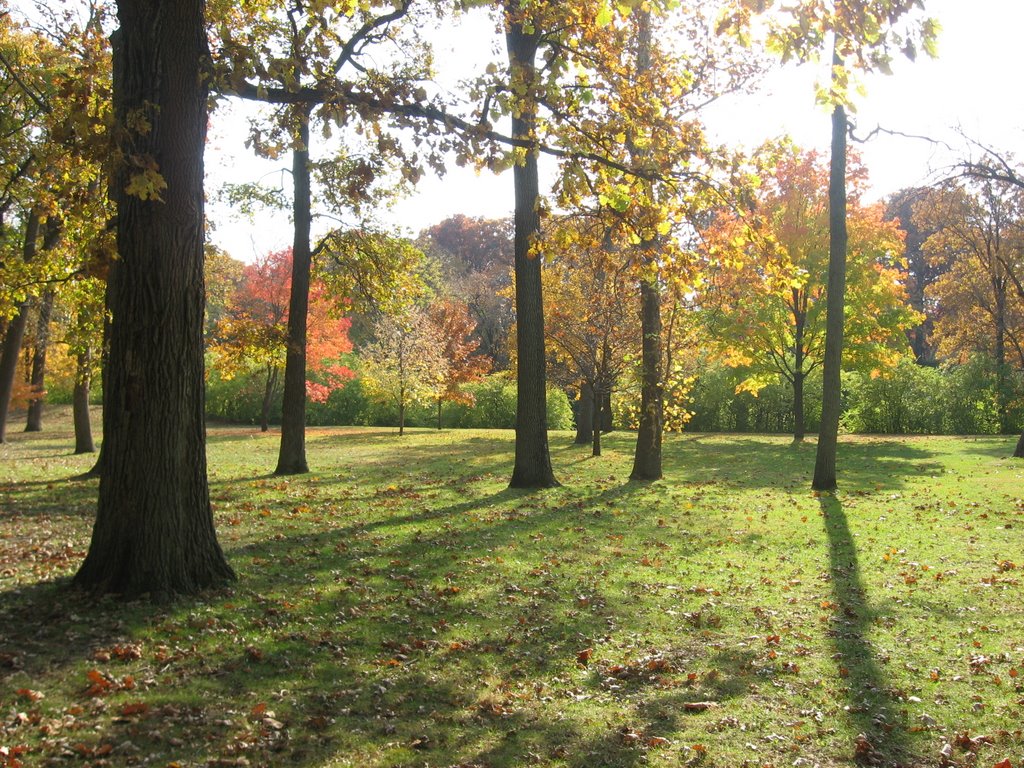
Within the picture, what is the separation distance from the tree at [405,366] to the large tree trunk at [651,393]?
17.4m

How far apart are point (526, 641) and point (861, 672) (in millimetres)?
2447

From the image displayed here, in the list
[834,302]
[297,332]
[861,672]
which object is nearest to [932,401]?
[834,302]

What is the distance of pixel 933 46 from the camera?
17.0ft

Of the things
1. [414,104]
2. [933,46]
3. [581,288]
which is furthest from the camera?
[581,288]

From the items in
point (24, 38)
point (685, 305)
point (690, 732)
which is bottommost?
point (690, 732)

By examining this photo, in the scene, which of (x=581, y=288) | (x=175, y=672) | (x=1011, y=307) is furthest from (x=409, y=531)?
(x=1011, y=307)

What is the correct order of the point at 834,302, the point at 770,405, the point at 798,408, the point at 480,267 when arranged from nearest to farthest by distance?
the point at 834,302 → the point at 798,408 → the point at 770,405 → the point at 480,267

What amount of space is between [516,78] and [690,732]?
5431 millimetres

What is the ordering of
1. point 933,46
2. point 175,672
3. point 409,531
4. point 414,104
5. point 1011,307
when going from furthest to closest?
point 1011,307 → point 409,531 → point 414,104 → point 933,46 → point 175,672

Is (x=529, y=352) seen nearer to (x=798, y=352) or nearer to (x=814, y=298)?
(x=798, y=352)

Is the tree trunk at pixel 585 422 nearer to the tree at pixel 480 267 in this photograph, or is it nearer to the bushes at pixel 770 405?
the bushes at pixel 770 405

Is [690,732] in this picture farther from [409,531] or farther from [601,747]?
[409,531]

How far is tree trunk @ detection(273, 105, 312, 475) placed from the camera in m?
15.3

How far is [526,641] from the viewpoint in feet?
19.7
